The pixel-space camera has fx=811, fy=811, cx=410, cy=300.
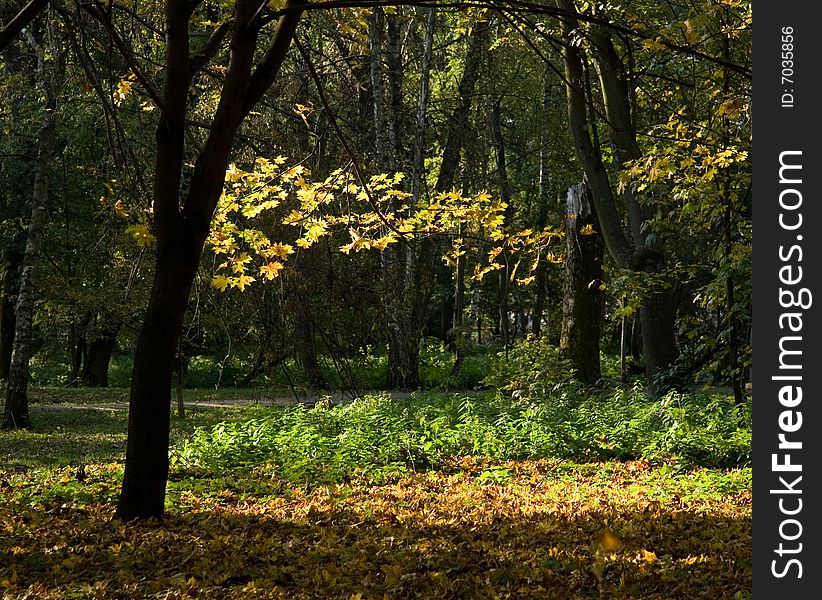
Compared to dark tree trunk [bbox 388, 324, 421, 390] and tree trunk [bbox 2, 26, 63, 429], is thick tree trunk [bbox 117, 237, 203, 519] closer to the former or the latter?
tree trunk [bbox 2, 26, 63, 429]

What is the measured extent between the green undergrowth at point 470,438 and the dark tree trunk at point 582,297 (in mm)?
3720

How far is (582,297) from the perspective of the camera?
13523 mm

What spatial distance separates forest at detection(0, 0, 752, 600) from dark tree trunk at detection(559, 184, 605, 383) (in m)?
0.06

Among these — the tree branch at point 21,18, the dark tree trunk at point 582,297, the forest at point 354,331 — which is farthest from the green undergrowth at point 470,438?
the tree branch at point 21,18

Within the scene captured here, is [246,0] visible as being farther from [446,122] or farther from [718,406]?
[446,122]

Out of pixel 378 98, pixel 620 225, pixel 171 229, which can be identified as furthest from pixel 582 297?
pixel 171 229

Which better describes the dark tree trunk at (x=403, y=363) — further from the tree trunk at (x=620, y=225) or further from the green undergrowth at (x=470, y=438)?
the green undergrowth at (x=470, y=438)

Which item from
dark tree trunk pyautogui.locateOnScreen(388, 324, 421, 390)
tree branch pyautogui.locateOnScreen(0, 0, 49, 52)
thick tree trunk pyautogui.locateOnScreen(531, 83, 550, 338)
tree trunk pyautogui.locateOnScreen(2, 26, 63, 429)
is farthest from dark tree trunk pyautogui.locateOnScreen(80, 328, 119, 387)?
tree branch pyautogui.locateOnScreen(0, 0, 49, 52)

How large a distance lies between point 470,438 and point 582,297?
563 centimetres

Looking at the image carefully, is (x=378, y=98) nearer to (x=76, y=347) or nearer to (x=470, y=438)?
(x=470, y=438)

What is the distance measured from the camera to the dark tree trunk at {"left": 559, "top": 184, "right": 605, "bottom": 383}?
13344mm

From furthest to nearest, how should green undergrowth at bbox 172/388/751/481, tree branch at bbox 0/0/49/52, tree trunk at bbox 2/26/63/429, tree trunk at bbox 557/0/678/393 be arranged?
tree trunk at bbox 2/26/63/429 → tree trunk at bbox 557/0/678/393 → green undergrowth at bbox 172/388/751/481 → tree branch at bbox 0/0/49/52

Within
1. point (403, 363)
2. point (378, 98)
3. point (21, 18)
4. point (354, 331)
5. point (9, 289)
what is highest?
point (378, 98)

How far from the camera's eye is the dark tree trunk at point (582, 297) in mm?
13344
